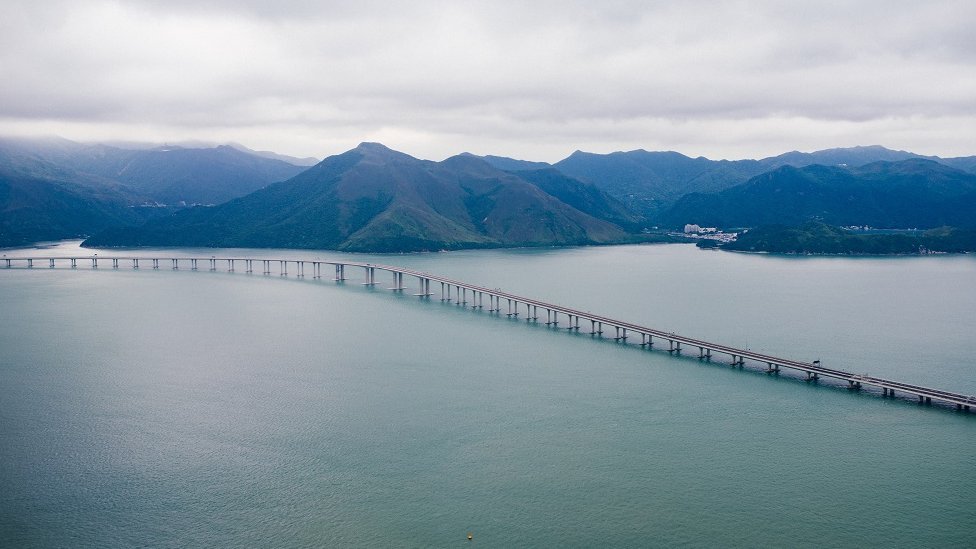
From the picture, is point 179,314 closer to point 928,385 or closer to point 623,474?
point 623,474

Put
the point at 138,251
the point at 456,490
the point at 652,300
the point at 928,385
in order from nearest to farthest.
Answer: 1. the point at 456,490
2. the point at 928,385
3. the point at 652,300
4. the point at 138,251

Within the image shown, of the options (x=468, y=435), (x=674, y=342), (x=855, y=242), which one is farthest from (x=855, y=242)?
(x=468, y=435)

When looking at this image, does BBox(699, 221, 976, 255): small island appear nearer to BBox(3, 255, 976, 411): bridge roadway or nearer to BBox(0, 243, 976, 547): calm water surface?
BBox(0, 243, 976, 547): calm water surface

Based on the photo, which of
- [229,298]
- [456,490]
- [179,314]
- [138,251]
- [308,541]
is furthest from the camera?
[138,251]

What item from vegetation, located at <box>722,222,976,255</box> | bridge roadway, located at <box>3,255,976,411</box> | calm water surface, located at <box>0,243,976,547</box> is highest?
vegetation, located at <box>722,222,976,255</box>

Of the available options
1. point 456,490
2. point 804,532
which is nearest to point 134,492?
point 456,490

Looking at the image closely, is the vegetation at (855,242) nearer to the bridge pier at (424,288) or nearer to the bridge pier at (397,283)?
the bridge pier at (397,283)

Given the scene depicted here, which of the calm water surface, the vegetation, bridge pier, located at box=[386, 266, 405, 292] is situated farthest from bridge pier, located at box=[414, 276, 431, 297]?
the vegetation

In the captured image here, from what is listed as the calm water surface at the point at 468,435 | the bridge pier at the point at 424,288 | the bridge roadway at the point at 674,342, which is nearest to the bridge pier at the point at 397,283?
the bridge roadway at the point at 674,342
